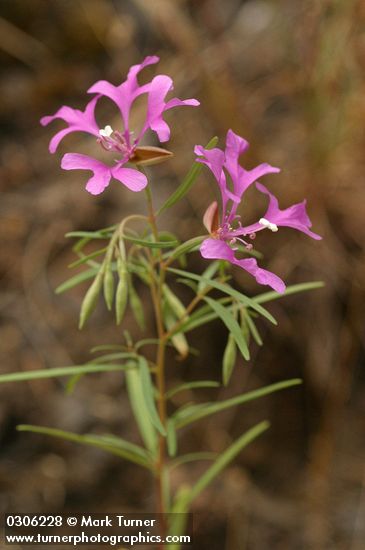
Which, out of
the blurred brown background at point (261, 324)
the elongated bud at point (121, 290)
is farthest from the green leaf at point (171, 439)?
the blurred brown background at point (261, 324)

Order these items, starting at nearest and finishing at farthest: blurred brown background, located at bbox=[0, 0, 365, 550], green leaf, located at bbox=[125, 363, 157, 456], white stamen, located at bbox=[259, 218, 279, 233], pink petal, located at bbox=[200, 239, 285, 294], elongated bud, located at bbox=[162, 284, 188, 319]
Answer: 1. pink petal, located at bbox=[200, 239, 285, 294]
2. white stamen, located at bbox=[259, 218, 279, 233]
3. elongated bud, located at bbox=[162, 284, 188, 319]
4. green leaf, located at bbox=[125, 363, 157, 456]
5. blurred brown background, located at bbox=[0, 0, 365, 550]

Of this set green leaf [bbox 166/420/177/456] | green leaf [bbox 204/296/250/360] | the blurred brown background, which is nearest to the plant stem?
green leaf [bbox 166/420/177/456]

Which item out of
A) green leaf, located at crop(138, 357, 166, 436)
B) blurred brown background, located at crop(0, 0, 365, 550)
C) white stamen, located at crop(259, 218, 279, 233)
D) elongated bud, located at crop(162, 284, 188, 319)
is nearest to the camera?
white stamen, located at crop(259, 218, 279, 233)

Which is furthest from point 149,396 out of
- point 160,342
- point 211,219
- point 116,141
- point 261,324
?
point 261,324

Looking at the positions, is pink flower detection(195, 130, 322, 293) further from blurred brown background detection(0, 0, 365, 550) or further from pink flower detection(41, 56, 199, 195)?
blurred brown background detection(0, 0, 365, 550)

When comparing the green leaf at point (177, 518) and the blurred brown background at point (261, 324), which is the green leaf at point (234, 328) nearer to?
the green leaf at point (177, 518)

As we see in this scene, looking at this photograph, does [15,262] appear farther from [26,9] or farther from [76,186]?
[26,9]

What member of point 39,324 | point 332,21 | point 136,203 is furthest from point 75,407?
point 332,21
